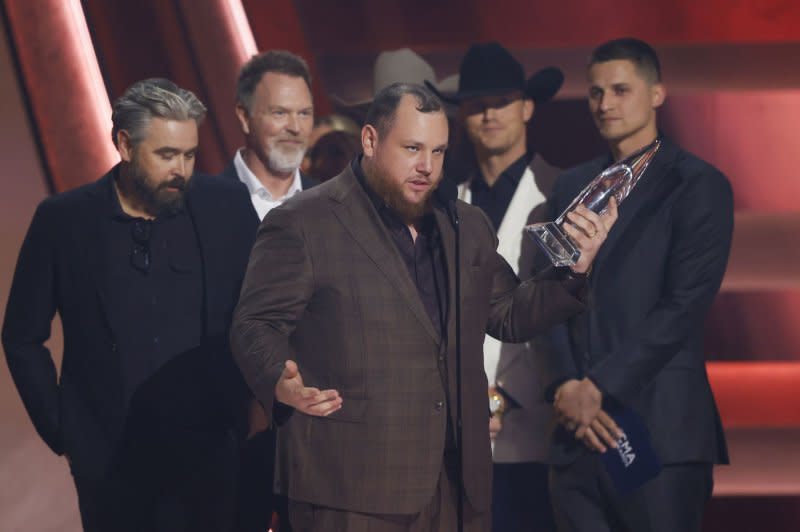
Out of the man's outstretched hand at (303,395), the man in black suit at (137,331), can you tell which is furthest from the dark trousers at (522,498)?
the man's outstretched hand at (303,395)

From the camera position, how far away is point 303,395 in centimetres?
255

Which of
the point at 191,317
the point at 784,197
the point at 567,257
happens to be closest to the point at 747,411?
the point at 784,197

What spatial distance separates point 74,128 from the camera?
389cm

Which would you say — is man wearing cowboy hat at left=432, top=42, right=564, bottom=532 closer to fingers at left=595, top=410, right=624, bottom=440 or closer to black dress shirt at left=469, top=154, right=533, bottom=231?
black dress shirt at left=469, top=154, right=533, bottom=231

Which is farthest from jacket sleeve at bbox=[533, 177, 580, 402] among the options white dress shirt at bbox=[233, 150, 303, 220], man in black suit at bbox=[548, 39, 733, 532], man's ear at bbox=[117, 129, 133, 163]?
man's ear at bbox=[117, 129, 133, 163]

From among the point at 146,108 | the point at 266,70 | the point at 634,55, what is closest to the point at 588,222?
the point at 634,55

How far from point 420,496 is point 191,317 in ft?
2.36

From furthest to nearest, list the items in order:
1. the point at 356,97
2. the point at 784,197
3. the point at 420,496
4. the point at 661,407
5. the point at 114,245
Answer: the point at 356,97 → the point at 784,197 → the point at 661,407 → the point at 114,245 → the point at 420,496

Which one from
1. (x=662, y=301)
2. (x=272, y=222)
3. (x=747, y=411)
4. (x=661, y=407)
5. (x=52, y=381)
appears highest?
(x=272, y=222)

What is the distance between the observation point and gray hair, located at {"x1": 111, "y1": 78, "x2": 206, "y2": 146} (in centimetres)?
308

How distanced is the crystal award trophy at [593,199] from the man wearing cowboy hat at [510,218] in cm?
58

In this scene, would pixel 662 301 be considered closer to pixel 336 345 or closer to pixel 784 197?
pixel 336 345

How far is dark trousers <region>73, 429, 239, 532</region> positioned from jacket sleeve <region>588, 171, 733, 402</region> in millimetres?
907

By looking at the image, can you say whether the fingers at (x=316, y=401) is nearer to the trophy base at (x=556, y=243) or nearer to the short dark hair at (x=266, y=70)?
the trophy base at (x=556, y=243)
